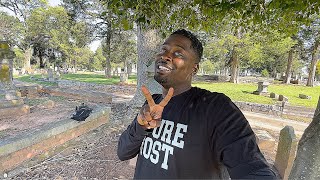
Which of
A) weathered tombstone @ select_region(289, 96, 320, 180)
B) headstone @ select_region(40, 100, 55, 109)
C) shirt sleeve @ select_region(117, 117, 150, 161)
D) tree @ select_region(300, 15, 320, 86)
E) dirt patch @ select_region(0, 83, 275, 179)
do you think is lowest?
dirt patch @ select_region(0, 83, 275, 179)

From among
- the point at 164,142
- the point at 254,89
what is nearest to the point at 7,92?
the point at 164,142

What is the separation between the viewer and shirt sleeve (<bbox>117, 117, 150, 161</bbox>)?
1458mm

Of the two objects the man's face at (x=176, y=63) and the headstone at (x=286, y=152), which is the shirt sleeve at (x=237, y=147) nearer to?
the man's face at (x=176, y=63)

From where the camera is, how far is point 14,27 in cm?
3206

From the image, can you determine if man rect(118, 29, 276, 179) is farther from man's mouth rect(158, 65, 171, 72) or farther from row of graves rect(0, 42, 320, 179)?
row of graves rect(0, 42, 320, 179)

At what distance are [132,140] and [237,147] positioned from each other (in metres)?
0.77

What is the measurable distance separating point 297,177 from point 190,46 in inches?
82.1

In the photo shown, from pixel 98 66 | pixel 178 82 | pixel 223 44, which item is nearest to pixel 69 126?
pixel 178 82

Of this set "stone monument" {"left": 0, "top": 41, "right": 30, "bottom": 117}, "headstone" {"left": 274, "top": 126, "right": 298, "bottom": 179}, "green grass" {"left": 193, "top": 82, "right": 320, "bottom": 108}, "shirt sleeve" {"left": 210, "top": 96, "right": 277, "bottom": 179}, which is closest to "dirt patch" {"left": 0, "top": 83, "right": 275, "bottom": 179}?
"headstone" {"left": 274, "top": 126, "right": 298, "bottom": 179}

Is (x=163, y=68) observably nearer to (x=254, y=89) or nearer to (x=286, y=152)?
(x=286, y=152)

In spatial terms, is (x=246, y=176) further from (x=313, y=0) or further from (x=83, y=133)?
(x=83, y=133)

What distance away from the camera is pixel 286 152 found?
432 centimetres

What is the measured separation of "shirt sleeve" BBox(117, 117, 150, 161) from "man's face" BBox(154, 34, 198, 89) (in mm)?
392

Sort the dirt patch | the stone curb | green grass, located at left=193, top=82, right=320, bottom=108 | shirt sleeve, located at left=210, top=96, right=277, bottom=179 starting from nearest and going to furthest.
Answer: shirt sleeve, located at left=210, top=96, right=277, bottom=179 → the stone curb → the dirt patch → green grass, located at left=193, top=82, right=320, bottom=108
